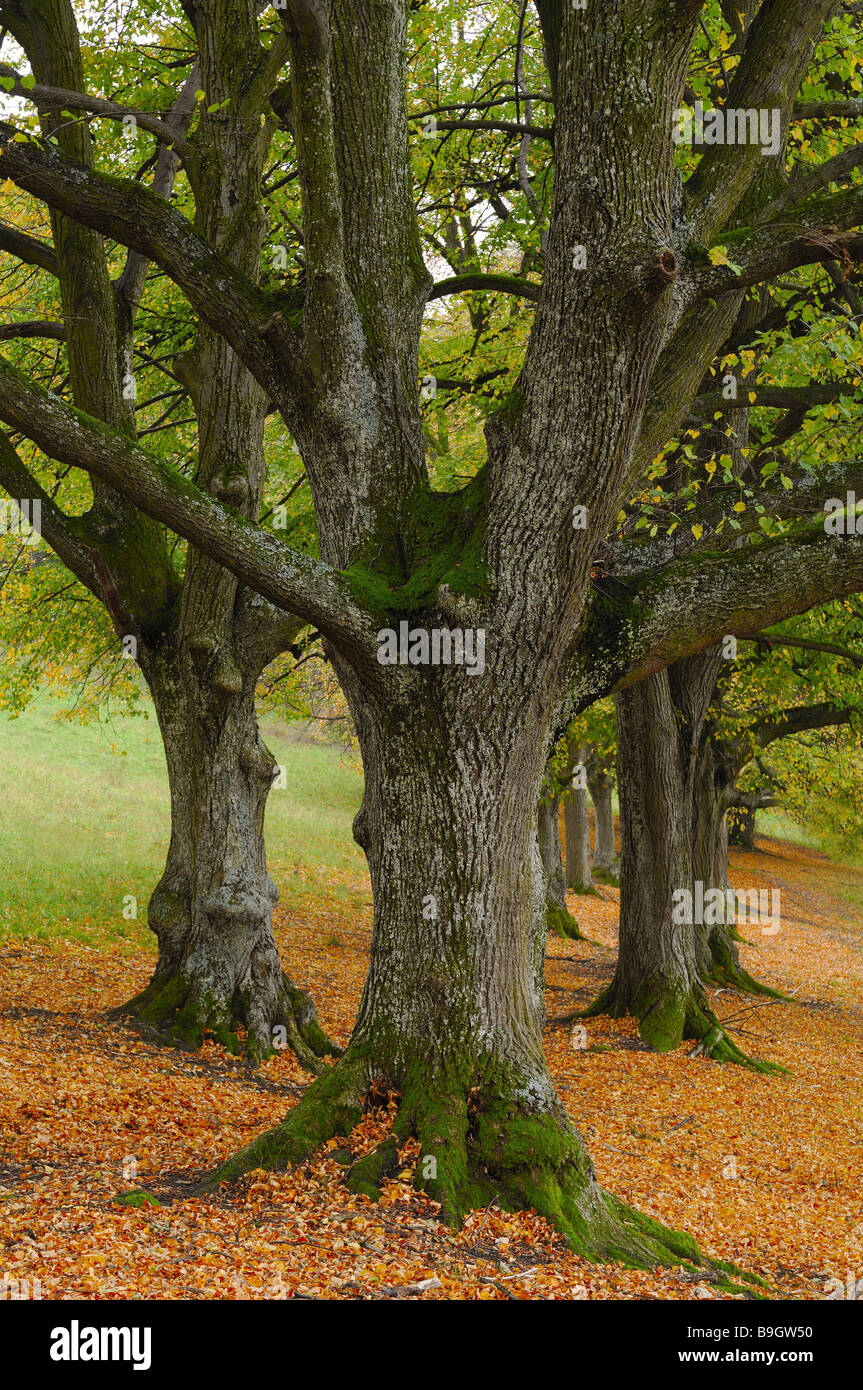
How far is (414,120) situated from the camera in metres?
10.5

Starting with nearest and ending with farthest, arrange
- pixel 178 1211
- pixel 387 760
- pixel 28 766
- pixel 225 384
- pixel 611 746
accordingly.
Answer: pixel 178 1211 → pixel 387 760 → pixel 225 384 → pixel 611 746 → pixel 28 766

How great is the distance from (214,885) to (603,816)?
85.4ft

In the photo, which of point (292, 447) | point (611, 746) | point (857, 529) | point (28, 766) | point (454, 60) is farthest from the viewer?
point (28, 766)

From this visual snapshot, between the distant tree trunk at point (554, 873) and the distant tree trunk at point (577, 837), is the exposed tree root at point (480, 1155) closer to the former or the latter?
the distant tree trunk at point (554, 873)

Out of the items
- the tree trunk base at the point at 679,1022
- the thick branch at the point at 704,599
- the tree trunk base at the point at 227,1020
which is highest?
the thick branch at the point at 704,599

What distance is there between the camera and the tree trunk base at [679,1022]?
1191 cm

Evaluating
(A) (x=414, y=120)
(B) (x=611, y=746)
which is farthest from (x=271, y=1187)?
(B) (x=611, y=746)

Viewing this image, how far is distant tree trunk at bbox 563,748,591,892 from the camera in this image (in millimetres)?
28094

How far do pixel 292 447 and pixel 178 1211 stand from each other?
11818 millimetres

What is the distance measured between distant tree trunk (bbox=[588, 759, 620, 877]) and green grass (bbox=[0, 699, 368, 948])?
25.5ft

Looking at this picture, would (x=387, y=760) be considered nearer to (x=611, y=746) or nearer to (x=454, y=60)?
(x=454, y=60)

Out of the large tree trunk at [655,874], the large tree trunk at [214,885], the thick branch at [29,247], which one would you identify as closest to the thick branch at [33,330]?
the thick branch at [29,247]

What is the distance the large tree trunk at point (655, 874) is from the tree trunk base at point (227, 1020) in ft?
14.5

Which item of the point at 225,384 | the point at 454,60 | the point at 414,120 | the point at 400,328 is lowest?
the point at 400,328
